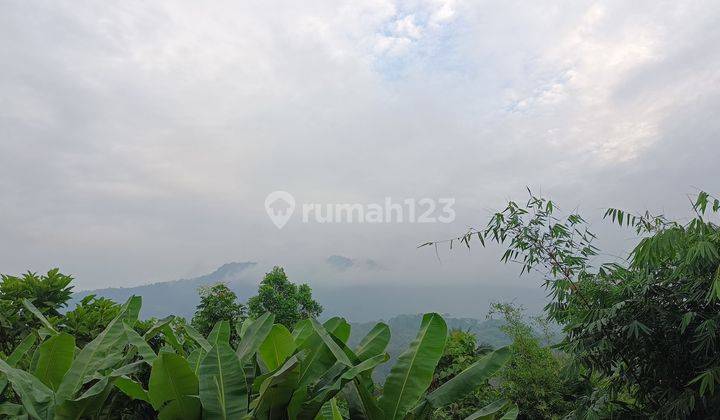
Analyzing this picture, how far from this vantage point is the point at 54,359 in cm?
132

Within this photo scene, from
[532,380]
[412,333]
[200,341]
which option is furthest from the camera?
[532,380]

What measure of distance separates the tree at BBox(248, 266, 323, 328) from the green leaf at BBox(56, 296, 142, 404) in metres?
10.3

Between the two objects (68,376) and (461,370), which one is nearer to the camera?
(68,376)

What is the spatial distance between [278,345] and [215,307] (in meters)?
9.73

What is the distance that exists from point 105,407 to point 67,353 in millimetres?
227

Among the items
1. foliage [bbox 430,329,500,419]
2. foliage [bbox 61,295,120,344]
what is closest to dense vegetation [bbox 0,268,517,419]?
foliage [bbox 61,295,120,344]

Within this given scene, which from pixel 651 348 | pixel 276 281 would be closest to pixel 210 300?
pixel 276 281

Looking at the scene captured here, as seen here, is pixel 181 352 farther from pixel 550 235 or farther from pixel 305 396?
pixel 550 235

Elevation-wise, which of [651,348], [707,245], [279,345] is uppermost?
[707,245]

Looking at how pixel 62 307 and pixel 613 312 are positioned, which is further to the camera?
pixel 62 307

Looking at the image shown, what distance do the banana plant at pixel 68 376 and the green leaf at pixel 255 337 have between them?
0.28 metres

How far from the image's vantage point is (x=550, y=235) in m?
3.96

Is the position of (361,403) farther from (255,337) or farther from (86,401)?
(86,401)

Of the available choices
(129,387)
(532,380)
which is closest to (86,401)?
(129,387)
